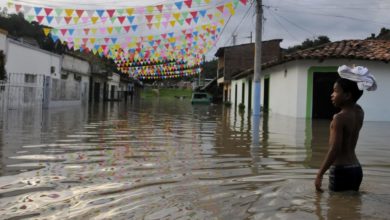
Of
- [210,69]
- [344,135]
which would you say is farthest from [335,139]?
[210,69]

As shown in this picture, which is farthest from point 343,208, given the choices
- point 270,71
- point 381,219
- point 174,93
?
point 174,93

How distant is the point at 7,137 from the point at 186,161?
5252 millimetres

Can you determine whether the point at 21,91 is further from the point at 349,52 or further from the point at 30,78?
the point at 349,52

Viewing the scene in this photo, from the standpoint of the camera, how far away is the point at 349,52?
2125 centimetres

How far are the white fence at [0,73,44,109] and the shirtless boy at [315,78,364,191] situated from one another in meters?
18.9

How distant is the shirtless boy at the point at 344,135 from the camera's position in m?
4.88

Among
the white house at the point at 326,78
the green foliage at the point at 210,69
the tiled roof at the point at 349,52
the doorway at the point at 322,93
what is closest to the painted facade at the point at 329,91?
the white house at the point at 326,78

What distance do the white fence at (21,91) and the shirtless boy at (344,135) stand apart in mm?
18862

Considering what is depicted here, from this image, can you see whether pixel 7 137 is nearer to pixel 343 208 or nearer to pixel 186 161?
pixel 186 161

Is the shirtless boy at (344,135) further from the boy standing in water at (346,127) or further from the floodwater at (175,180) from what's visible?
the floodwater at (175,180)

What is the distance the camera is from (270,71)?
92.2 feet

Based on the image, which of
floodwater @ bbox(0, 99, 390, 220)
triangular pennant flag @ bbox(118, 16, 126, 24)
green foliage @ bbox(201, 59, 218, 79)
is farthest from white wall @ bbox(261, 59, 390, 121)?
green foliage @ bbox(201, 59, 218, 79)

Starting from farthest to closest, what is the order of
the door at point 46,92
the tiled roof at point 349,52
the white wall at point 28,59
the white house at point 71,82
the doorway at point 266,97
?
→ the white house at point 71,82 < the doorway at point 266,97 < the door at point 46,92 < the white wall at point 28,59 < the tiled roof at point 349,52

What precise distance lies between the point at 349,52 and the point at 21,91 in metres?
15.8
